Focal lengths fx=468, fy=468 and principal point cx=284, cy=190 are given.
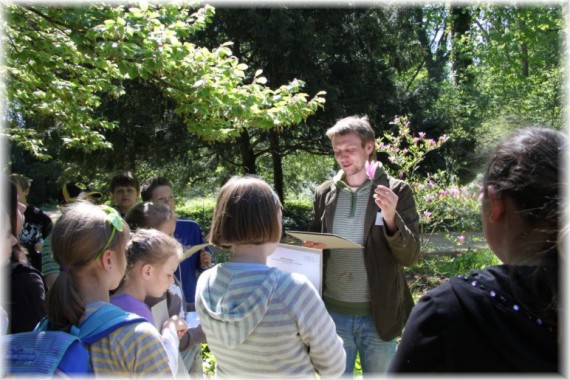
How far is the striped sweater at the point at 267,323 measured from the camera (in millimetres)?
1604

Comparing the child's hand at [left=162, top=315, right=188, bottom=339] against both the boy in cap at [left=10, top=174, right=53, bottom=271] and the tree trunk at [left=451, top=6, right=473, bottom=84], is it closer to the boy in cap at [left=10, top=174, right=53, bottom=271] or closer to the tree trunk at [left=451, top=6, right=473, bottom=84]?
the boy in cap at [left=10, top=174, right=53, bottom=271]

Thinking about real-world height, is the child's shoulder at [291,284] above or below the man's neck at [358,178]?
below

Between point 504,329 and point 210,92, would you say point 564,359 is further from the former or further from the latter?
point 210,92

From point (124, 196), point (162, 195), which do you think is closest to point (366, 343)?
point (162, 195)

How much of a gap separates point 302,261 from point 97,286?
3.28 feet

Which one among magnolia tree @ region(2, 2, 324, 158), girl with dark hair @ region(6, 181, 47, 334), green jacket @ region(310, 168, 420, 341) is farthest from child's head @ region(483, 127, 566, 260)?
magnolia tree @ region(2, 2, 324, 158)

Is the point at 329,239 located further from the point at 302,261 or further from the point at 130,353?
the point at 130,353

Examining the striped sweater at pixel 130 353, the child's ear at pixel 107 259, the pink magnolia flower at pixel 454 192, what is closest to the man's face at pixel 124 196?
the child's ear at pixel 107 259

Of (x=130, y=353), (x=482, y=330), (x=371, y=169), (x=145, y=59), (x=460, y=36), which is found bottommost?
(x=130, y=353)

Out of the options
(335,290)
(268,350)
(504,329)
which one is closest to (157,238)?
(268,350)

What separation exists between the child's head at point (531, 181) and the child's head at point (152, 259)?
153cm

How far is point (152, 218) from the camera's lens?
9.16 ft

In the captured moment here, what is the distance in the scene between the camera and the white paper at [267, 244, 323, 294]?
2.30 meters

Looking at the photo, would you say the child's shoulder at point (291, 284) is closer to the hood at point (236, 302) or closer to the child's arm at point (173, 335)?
the hood at point (236, 302)
